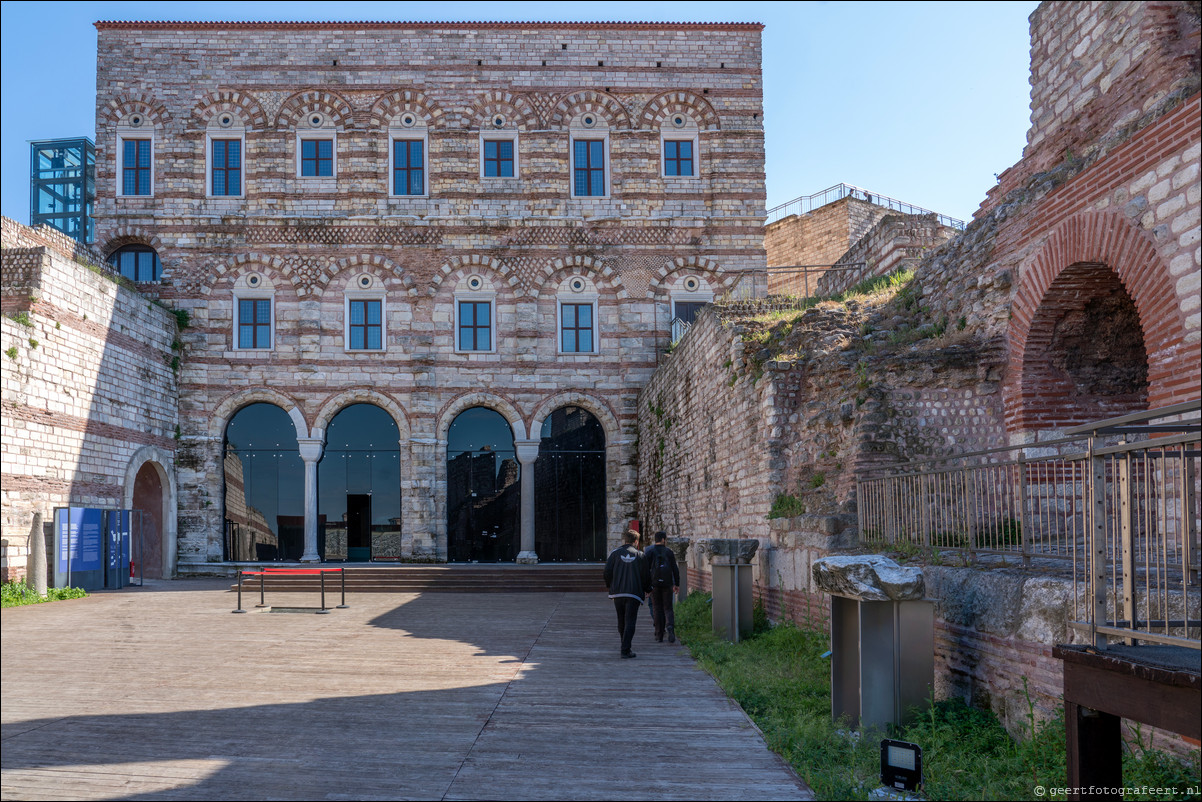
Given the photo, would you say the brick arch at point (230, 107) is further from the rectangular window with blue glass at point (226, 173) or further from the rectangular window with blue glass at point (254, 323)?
the rectangular window with blue glass at point (254, 323)

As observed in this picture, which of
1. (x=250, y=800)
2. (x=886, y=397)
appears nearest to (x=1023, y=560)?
(x=886, y=397)

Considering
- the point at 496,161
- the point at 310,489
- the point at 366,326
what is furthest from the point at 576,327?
the point at 310,489

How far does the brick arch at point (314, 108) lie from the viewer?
2358 cm

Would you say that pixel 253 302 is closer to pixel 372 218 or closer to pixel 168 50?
pixel 372 218

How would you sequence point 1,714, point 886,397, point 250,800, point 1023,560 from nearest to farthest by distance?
point 1,714
point 250,800
point 1023,560
point 886,397

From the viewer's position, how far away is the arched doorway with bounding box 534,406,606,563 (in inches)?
928

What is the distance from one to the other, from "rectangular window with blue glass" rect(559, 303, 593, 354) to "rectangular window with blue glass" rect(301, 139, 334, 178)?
23.8 feet

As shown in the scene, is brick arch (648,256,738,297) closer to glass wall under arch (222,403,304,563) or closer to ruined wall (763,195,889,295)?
ruined wall (763,195,889,295)

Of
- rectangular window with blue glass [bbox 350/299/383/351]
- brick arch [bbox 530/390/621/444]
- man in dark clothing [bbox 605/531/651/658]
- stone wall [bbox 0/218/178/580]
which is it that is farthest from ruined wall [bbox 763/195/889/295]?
man in dark clothing [bbox 605/531/651/658]

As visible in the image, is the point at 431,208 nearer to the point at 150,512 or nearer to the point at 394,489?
the point at 394,489

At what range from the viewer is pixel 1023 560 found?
6285mm

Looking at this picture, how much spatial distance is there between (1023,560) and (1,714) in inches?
237

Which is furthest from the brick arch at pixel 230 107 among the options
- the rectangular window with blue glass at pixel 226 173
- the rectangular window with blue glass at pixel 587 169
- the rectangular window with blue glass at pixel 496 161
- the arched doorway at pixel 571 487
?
the arched doorway at pixel 571 487

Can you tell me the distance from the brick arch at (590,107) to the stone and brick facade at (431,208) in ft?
0.18
